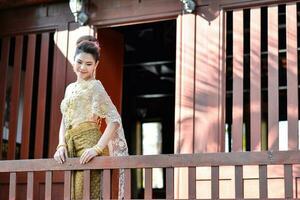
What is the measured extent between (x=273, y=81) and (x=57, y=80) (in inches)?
82.4

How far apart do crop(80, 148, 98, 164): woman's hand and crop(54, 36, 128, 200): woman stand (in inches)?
1.4

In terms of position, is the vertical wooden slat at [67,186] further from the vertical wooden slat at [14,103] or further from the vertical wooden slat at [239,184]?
the vertical wooden slat at [14,103]

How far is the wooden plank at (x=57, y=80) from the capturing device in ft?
21.6

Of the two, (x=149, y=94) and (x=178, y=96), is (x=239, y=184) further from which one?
(x=149, y=94)

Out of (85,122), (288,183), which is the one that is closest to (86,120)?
(85,122)

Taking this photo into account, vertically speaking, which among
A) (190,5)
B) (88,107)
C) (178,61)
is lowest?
(88,107)

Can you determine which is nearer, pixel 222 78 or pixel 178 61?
pixel 222 78

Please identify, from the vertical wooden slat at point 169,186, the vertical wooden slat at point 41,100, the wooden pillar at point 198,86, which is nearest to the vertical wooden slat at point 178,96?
the wooden pillar at point 198,86

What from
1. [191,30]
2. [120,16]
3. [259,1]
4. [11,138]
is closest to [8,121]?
[11,138]

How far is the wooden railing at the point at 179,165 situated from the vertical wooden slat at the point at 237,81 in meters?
1.49

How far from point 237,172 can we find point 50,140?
9.04 feet

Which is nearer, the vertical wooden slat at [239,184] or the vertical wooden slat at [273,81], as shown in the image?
the vertical wooden slat at [239,184]

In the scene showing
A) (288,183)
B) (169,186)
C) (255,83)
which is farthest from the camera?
(255,83)

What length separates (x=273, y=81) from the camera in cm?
582
